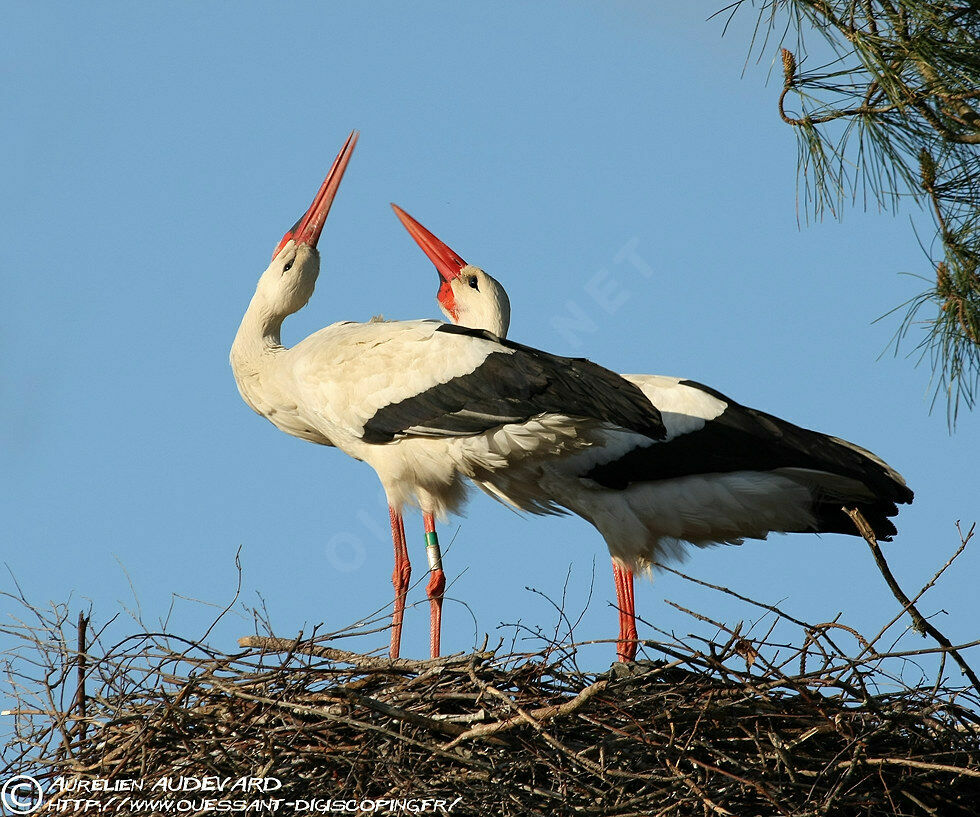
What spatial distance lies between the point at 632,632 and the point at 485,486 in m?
0.78

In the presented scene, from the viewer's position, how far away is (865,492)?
548 cm

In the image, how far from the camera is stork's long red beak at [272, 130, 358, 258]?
6344 mm

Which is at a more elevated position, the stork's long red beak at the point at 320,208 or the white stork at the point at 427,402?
the stork's long red beak at the point at 320,208

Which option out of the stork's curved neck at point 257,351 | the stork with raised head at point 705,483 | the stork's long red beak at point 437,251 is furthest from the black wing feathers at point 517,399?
the stork's long red beak at point 437,251

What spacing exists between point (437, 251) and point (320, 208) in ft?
1.89

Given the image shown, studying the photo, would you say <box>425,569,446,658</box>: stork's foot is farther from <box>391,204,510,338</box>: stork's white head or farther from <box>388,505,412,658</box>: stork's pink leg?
<box>391,204,510,338</box>: stork's white head

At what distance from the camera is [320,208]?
21.0 ft

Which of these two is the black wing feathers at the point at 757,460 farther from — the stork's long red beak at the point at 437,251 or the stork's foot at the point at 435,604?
the stork's long red beak at the point at 437,251

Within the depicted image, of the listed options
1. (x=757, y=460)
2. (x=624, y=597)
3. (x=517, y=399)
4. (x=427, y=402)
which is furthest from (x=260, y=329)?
(x=757, y=460)

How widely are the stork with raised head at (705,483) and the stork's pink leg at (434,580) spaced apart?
33cm

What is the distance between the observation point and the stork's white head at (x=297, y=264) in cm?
616

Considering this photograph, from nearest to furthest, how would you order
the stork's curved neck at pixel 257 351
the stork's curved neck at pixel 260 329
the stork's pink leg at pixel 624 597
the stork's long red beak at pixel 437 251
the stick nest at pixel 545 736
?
the stick nest at pixel 545 736 → the stork's pink leg at pixel 624 597 → the stork's curved neck at pixel 257 351 → the stork's curved neck at pixel 260 329 → the stork's long red beak at pixel 437 251

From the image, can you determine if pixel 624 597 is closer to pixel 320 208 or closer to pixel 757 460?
pixel 757 460

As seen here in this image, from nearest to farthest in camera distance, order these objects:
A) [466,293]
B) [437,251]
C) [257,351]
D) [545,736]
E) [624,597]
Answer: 1. [545,736]
2. [624,597]
3. [257,351]
4. [466,293]
5. [437,251]
